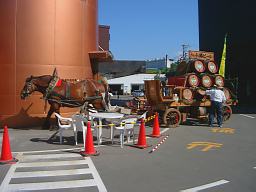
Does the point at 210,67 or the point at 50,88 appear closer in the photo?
the point at 50,88

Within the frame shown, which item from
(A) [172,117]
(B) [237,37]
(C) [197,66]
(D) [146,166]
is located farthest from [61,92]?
(B) [237,37]

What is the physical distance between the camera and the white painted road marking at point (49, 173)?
6.82m

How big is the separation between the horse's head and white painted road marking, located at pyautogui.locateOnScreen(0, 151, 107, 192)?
4.61 meters

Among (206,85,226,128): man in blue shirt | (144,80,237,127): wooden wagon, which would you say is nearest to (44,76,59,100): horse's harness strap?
(144,80,237,127): wooden wagon

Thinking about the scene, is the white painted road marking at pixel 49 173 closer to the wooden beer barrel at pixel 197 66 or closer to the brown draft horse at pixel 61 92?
the brown draft horse at pixel 61 92

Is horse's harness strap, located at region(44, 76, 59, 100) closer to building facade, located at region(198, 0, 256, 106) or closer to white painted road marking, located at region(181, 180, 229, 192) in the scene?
white painted road marking, located at region(181, 180, 229, 192)

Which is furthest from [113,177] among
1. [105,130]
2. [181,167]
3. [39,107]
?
[39,107]

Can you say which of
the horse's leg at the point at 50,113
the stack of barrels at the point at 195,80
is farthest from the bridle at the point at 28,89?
the stack of barrels at the point at 195,80

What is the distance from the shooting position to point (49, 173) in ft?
25.6

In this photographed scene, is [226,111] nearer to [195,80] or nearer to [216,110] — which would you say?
[216,110]

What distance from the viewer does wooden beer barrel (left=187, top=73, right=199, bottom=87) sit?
16855 millimetres

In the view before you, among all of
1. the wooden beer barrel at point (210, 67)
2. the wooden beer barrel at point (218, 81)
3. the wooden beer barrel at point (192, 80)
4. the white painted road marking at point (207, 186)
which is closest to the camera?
the white painted road marking at point (207, 186)

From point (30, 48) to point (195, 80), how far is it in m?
7.62

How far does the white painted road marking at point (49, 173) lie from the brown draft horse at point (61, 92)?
4.45 metres
